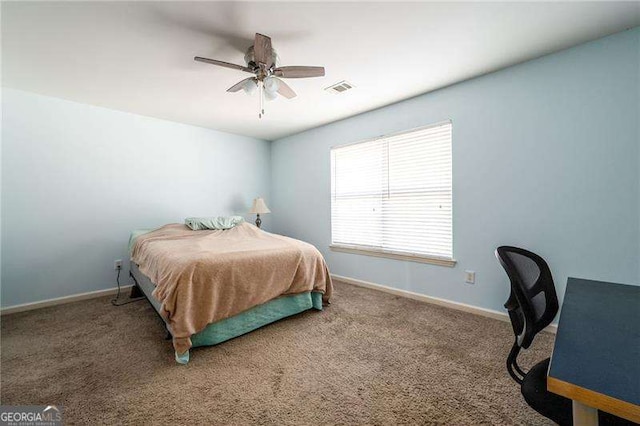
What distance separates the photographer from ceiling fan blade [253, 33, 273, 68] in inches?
66.7

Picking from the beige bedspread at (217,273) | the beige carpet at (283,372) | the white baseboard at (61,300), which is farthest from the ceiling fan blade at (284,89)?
the white baseboard at (61,300)

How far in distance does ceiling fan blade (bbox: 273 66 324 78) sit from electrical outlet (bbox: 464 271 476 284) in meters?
2.29

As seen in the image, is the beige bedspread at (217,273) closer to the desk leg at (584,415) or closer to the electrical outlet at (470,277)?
the electrical outlet at (470,277)

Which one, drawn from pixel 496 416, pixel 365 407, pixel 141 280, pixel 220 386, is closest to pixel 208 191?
pixel 141 280

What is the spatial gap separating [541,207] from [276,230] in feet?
12.4

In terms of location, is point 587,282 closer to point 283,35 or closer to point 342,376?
point 342,376

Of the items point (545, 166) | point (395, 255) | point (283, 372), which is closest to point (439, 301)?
point (395, 255)

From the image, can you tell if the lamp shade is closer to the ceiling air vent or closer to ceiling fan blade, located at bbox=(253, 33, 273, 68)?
the ceiling air vent

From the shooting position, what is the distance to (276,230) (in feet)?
15.8

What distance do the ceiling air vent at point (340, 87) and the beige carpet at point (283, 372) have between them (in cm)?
233

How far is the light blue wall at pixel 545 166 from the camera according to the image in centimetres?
186

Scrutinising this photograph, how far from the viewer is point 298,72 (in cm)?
194

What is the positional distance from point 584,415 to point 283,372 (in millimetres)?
1505

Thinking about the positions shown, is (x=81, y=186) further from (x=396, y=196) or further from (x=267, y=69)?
(x=396, y=196)
